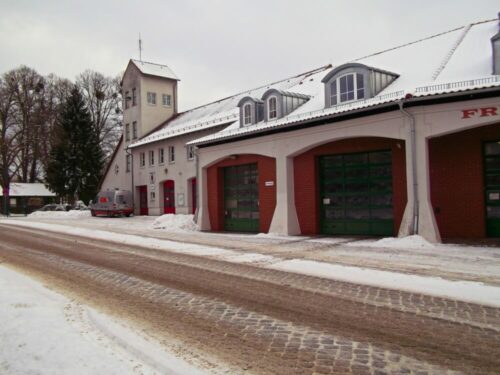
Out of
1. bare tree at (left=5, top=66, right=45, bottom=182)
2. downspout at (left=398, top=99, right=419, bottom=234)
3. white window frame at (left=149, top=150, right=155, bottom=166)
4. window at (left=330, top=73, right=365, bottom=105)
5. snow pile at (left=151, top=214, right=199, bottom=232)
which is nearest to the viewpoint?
downspout at (left=398, top=99, right=419, bottom=234)

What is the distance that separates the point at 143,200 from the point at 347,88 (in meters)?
24.5

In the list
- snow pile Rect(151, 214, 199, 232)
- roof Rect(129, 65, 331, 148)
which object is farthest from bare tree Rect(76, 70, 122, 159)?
snow pile Rect(151, 214, 199, 232)

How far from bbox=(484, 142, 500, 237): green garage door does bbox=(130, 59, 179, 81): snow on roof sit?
30.6m

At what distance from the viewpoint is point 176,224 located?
22.5 meters

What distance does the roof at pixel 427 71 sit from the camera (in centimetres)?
1354

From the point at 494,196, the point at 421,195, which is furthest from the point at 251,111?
the point at 494,196

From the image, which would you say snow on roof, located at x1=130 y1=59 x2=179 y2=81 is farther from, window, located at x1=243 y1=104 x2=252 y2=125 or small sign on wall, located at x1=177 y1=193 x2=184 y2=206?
window, located at x1=243 y1=104 x2=252 y2=125

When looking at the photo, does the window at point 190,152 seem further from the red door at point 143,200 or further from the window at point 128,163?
the window at point 128,163

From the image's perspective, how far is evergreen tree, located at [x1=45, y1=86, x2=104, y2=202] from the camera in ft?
136

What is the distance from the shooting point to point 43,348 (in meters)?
4.54

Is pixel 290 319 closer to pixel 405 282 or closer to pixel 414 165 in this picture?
pixel 405 282

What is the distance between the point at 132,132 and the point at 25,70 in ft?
53.6

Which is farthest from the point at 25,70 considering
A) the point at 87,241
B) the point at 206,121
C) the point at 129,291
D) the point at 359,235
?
the point at 129,291

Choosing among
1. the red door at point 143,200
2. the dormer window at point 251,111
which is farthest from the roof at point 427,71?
the red door at point 143,200
